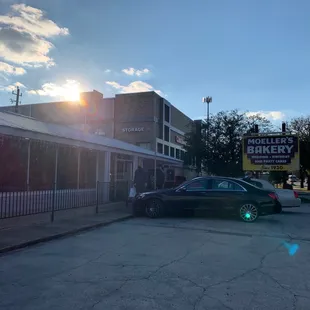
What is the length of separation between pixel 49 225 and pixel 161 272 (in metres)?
5.01

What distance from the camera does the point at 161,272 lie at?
5.23m

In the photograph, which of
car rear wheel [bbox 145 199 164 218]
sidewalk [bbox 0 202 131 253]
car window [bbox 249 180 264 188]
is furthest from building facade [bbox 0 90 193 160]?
car rear wheel [bbox 145 199 164 218]

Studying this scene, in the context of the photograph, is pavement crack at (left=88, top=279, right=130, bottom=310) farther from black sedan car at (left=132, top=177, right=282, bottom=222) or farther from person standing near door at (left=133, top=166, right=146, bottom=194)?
person standing near door at (left=133, top=166, right=146, bottom=194)

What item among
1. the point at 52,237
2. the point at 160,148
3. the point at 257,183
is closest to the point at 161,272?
the point at 52,237

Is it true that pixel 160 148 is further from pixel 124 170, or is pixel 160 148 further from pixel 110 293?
pixel 110 293

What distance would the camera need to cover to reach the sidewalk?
23.8 feet

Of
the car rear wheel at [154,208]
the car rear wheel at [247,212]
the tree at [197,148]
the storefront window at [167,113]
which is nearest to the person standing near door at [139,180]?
the car rear wheel at [154,208]

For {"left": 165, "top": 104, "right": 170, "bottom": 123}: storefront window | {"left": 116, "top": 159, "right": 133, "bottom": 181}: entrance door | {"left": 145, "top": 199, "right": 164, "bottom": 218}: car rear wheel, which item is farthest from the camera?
{"left": 165, "top": 104, "right": 170, "bottom": 123}: storefront window

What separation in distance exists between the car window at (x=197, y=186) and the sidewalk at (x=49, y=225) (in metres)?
2.38

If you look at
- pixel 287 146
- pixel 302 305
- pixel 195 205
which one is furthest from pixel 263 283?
pixel 287 146

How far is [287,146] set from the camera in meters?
20.1

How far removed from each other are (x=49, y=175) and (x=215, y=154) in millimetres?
15576

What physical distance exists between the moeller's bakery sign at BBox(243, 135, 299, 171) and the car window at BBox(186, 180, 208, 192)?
1085 cm

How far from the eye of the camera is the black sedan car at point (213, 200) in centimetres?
1053
